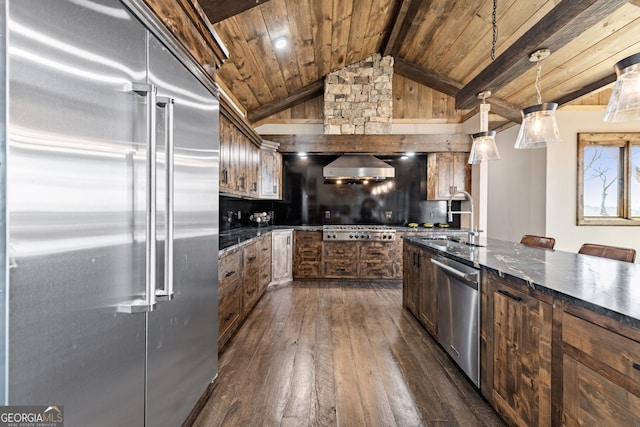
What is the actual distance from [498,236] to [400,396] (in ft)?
16.1

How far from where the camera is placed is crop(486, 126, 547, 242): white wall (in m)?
4.86

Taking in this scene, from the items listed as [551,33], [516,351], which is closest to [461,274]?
[516,351]

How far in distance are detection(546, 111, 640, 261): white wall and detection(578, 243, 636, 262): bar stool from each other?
Result: 98.3 inches

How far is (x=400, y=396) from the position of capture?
194 centimetres

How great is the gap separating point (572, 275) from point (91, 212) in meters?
2.15

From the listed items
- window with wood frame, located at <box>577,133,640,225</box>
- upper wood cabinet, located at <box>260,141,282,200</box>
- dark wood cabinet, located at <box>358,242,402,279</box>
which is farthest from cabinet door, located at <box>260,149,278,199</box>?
window with wood frame, located at <box>577,133,640,225</box>

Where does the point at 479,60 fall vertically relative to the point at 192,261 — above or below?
above

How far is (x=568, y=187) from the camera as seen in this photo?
4.66 m

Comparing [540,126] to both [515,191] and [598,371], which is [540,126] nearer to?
Answer: [598,371]

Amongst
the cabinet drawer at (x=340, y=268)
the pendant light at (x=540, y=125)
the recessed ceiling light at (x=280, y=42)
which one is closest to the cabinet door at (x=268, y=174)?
the cabinet drawer at (x=340, y=268)

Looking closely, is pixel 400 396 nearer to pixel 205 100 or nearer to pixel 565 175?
pixel 205 100

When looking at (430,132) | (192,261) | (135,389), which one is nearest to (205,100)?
(192,261)

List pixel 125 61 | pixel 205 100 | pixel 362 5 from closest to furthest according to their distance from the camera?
pixel 125 61
pixel 205 100
pixel 362 5

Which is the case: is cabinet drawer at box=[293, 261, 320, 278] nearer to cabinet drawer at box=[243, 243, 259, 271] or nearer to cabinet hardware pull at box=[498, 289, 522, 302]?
cabinet drawer at box=[243, 243, 259, 271]
